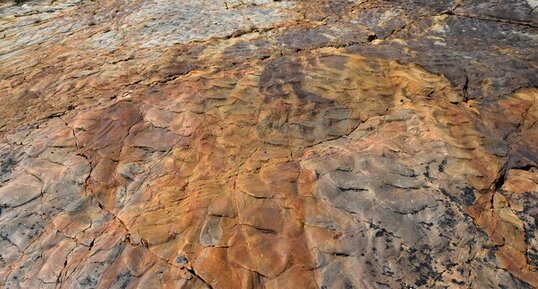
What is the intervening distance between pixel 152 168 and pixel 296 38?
8.81ft

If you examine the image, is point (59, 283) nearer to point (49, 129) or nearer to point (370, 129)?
point (49, 129)

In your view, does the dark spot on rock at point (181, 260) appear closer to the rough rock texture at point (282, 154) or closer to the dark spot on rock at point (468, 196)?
the rough rock texture at point (282, 154)

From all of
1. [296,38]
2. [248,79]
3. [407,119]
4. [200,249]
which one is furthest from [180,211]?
[296,38]

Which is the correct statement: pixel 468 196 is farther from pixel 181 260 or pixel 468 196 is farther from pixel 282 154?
pixel 181 260

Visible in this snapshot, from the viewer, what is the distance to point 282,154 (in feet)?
13.4

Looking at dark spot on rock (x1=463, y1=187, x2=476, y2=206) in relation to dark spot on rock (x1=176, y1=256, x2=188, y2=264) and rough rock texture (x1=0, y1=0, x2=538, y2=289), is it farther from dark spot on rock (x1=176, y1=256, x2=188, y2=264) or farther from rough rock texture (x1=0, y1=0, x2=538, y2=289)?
dark spot on rock (x1=176, y1=256, x2=188, y2=264)

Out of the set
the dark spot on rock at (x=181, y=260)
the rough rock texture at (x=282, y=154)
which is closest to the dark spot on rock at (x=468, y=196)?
the rough rock texture at (x=282, y=154)

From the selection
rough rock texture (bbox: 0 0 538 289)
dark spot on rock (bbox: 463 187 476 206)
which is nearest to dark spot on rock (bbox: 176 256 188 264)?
rough rock texture (bbox: 0 0 538 289)

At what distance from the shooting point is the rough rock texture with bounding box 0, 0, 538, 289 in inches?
128

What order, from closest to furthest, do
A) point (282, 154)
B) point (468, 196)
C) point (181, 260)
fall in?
point (181, 260)
point (468, 196)
point (282, 154)

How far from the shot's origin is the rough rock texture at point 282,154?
3.25m

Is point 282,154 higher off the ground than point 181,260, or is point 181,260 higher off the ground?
point 282,154

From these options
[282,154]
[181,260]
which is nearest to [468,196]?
[282,154]

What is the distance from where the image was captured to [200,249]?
332 centimetres
